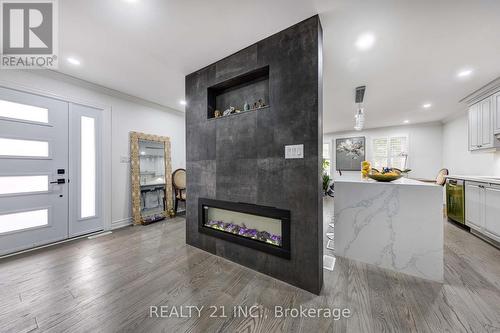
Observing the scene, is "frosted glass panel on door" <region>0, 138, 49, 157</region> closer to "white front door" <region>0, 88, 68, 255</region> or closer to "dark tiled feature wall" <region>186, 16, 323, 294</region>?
"white front door" <region>0, 88, 68, 255</region>

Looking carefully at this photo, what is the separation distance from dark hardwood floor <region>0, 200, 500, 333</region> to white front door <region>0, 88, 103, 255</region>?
469 mm

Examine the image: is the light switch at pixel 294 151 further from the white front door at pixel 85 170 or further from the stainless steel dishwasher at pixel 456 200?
the stainless steel dishwasher at pixel 456 200

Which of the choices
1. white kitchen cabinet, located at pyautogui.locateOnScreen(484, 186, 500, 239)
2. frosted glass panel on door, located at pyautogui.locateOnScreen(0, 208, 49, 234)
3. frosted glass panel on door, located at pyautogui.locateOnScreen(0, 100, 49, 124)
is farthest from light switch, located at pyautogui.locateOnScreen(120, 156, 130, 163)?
white kitchen cabinet, located at pyautogui.locateOnScreen(484, 186, 500, 239)

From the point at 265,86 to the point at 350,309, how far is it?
7.75ft

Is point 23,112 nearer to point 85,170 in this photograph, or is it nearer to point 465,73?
point 85,170

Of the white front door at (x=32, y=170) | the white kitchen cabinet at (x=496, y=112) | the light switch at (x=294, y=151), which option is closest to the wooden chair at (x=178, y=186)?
the white front door at (x=32, y=170)

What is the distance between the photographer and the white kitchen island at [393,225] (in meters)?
1.83

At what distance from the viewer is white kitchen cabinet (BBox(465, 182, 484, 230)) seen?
2812mm

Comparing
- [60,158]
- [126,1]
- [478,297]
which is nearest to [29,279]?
[60,158]

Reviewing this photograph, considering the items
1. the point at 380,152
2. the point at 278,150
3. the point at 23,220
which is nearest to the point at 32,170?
the point at 23,220

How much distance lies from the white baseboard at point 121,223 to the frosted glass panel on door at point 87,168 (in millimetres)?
405

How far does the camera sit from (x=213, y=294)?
1636 mm

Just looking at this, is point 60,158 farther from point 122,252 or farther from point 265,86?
point 265,86

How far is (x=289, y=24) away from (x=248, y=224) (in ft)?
7.33
